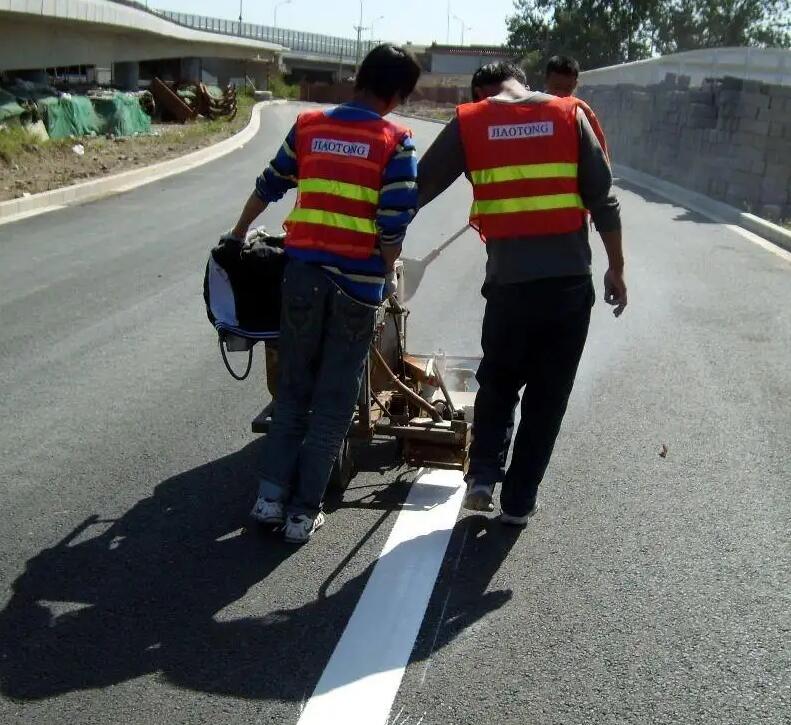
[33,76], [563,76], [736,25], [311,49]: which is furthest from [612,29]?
[563,76]

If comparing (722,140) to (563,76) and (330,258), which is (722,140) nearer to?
(563,76)

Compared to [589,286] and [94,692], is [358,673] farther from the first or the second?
[589,286]

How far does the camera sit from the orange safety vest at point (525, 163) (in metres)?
4.05

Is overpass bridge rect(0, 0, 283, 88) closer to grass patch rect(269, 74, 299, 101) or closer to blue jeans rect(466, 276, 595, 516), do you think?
blue jeans rect(466, 276, 595, 516)

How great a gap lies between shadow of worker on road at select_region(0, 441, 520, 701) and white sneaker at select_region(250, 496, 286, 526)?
0.09m

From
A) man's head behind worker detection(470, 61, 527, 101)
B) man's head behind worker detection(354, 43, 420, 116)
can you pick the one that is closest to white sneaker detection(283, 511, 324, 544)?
man's head behind worker detection(354, 43, 420, 116)

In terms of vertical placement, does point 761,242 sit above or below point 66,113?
below

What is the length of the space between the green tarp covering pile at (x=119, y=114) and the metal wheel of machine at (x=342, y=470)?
24448mm

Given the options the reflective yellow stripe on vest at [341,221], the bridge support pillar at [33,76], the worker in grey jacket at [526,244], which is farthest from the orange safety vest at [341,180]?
the bridge support pillar at [33,76]

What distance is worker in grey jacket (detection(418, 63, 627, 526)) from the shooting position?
13.4ft

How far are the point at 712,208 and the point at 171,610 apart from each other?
15.8 meters

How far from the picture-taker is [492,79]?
4328 millimetres

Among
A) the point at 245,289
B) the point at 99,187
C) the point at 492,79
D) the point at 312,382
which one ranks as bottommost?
the point at 99,187

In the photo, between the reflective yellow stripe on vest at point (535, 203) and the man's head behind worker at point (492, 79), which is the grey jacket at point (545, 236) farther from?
the man's head behind worker at point (492, 79)
